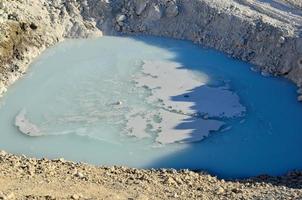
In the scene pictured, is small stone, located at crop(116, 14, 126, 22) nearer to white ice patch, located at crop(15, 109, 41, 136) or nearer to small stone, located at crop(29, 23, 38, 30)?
small stone, located at crop(29, 23, 38, 30)

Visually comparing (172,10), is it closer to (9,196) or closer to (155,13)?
(155,13)

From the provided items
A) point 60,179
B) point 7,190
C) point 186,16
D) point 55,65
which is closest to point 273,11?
point 186,16

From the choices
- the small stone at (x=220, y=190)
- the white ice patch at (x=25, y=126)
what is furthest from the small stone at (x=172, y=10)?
the small stone at (x=220, y=190)

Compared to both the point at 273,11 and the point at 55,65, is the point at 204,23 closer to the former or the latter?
the point at 273,11

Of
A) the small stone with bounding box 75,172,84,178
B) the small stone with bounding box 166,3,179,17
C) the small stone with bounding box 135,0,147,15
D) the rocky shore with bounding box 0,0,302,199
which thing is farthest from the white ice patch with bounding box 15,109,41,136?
the small stone with bounding box 166,3,179,17

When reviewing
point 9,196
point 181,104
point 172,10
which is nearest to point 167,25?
point 172,10

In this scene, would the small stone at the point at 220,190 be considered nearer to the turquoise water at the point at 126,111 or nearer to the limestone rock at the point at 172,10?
the turquoise water at the point at 126,111
